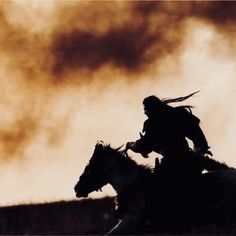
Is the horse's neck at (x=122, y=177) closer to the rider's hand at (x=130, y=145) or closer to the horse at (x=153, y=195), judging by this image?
the horse at (x=153, y=195)

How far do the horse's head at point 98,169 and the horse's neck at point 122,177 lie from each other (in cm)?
14

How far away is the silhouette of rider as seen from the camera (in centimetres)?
1655

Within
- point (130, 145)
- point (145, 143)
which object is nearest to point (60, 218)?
point (130, 145)

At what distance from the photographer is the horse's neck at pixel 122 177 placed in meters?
16.6

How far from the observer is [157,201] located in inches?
658

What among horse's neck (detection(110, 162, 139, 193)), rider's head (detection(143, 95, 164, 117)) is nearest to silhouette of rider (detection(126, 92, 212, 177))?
rider's head (detection(143, 95, 164, 117))

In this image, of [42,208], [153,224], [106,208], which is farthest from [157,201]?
[42,208]

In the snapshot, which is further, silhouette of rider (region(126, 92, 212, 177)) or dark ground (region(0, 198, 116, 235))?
dark ground (region(0, 198, 116, 235))

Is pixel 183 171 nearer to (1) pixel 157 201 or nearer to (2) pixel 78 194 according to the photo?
(1) pixel 157 201

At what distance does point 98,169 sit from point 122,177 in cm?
48

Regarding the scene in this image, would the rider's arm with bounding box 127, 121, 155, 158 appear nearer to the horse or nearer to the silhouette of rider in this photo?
the silhouette of rider

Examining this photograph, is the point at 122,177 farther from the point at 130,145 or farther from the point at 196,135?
the point at 196,135

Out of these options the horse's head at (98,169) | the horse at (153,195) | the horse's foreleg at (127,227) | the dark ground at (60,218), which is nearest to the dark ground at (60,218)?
the dark ground at (60,218)

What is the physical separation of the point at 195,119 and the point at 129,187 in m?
1.54
